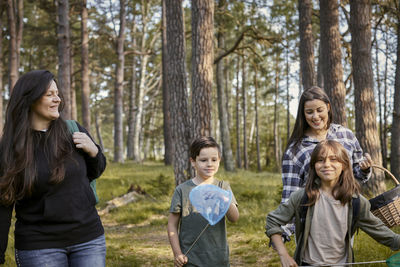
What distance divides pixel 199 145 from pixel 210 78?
5857mm

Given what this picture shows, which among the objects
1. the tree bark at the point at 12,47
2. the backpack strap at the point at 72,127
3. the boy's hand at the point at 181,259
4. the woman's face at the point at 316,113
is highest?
the tree bark at the point at 12,47

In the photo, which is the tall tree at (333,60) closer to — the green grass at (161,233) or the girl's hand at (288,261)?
the green grass at (161,233)

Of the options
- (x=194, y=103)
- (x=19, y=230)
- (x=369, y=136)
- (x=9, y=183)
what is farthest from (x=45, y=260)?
(x=369, y=136)

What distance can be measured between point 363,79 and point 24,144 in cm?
820

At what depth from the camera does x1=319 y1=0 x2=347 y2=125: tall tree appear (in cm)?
993

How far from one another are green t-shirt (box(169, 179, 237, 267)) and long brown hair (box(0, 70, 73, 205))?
0.95 m

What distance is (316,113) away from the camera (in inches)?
135

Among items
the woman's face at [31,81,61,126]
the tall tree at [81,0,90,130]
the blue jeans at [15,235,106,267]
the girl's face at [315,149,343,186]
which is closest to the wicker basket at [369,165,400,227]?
the girl's face at [315,149,343,186]

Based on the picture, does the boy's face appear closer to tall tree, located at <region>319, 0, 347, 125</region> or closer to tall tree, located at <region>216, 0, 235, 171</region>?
tall tree, located at <region>319, 0, 347, 125</region>

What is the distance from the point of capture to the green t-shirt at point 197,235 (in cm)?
297

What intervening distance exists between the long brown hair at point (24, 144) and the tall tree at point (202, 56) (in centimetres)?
603

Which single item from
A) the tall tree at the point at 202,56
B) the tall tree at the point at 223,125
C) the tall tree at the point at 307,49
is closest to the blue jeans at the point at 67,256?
the tall tree at the point at 202,56

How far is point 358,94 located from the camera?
8992 millimetres

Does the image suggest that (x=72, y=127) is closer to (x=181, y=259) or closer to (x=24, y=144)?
(x=24, y=144)
